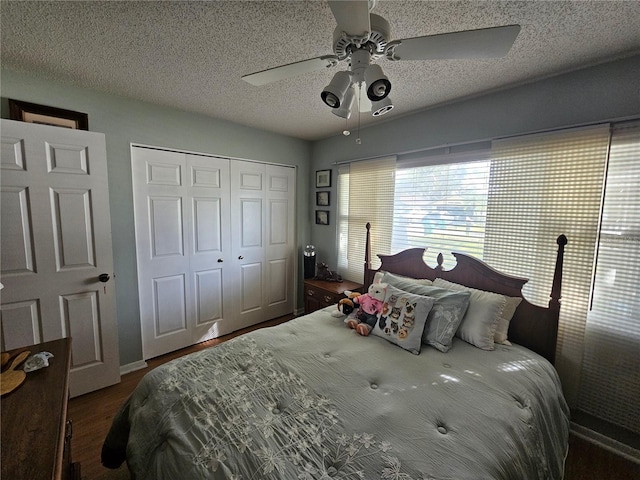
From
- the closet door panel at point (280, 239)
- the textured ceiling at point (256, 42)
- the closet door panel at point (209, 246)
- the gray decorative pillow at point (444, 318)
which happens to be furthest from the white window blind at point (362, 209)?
the closet door panel at point (209, 246)

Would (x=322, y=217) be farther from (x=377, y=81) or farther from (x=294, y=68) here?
(x=377, y=81)

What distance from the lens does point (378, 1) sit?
122 centimetres

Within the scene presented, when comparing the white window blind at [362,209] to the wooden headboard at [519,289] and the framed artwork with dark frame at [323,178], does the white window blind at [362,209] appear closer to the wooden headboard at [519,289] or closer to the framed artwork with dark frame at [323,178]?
the framed artwork with dark frame at [323,178]

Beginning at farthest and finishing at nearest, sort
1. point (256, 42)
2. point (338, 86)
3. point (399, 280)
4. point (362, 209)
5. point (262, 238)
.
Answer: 1. point (262, 238)
2. point (362, 209)
3. point (399, 280)
4. point (256, 42)
5. point (338, 86)

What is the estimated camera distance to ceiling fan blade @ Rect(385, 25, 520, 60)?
40.8 inches

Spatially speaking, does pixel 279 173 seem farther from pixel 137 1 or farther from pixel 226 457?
pixel 226 457

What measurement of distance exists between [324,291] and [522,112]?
2330 mm

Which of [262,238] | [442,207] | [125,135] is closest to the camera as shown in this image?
[125,135]

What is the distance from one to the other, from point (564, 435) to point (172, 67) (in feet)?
10.4

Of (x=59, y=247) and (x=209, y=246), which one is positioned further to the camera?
(x=209, y=246)

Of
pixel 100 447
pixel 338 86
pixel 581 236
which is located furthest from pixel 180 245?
pixel 581 236

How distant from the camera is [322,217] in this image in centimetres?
364

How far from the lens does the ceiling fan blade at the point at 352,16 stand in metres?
0.90

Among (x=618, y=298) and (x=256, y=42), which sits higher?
(x=256, y=42)
